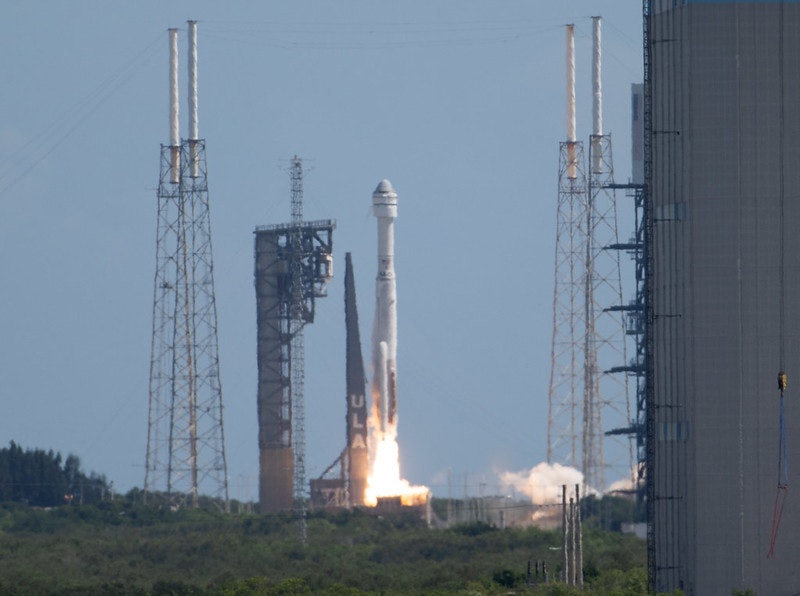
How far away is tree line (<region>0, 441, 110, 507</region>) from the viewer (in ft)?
579

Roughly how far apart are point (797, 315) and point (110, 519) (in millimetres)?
71322

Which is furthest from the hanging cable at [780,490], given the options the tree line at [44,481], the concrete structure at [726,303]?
the tree line at [44,481]

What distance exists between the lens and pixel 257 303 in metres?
154

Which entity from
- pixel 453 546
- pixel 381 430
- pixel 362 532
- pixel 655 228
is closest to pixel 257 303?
pixel 381 430

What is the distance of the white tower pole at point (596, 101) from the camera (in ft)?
443

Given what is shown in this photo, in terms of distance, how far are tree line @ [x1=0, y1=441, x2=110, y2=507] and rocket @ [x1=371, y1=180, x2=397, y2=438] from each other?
28509 millimetres

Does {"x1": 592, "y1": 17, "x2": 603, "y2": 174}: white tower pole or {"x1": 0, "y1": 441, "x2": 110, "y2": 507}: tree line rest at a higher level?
{"x1": 592, "y1": 17, "x2": 603, "y2": 174}: white tower pole

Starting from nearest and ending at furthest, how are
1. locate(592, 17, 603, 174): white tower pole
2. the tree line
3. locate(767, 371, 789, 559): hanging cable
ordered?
locate(767, 371, 789, 559): hanging cable → locate(592, 17, 603, 174): white tower pole → the tree line

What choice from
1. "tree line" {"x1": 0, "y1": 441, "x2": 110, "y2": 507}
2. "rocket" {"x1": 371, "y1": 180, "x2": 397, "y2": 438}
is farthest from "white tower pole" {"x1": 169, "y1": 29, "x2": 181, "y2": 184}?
"tree line" {"x1": 0, "y1": 441, "x2": 110, "y2": 507}

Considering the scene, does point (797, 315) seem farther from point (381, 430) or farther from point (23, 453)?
point (23, 453)

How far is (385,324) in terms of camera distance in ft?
503

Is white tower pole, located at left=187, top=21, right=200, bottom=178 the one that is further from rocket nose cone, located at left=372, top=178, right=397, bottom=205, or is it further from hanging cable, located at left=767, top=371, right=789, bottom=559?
hanging cable, located at left=767, top=371, right=789, bottom=559

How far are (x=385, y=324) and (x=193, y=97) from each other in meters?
21.0

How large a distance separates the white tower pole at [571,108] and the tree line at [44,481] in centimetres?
5218
